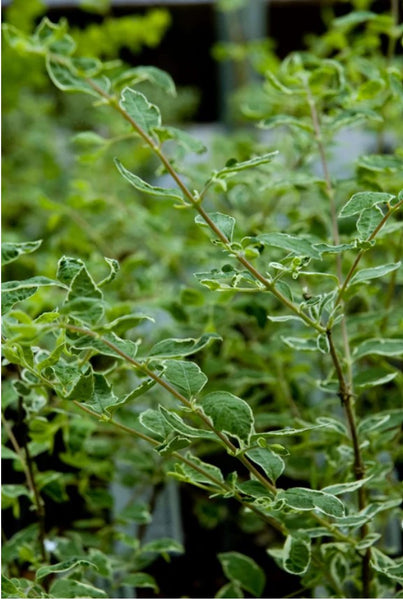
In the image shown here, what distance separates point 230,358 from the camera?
1.15m

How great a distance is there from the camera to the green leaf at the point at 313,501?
23.9 inches

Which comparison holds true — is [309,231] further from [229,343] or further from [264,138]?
[264,138]

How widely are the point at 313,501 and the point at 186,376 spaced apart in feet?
0.45

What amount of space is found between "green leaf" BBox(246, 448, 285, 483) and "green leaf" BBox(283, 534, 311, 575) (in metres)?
0.08

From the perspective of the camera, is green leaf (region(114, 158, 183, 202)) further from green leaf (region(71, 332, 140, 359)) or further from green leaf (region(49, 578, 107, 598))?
green leaf (region(49, 578, 107, 598))

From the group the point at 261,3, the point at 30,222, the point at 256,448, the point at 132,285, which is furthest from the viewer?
the point at 261,3

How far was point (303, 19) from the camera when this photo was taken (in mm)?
2832

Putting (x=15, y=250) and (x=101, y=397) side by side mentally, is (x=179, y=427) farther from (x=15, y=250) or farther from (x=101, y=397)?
(x=15, y=250)

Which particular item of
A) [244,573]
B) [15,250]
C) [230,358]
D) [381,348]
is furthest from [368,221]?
[230,358]

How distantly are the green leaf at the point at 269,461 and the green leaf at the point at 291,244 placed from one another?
0.17 meters

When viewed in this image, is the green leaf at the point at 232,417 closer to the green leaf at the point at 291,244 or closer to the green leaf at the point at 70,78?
the green leaf at the point at 291,244

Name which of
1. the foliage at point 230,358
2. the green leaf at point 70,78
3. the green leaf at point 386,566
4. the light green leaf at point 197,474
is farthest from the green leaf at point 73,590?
the green leaf at point 70,78

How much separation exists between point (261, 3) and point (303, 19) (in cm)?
28

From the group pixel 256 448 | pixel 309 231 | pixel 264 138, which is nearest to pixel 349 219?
pixel 309 231
